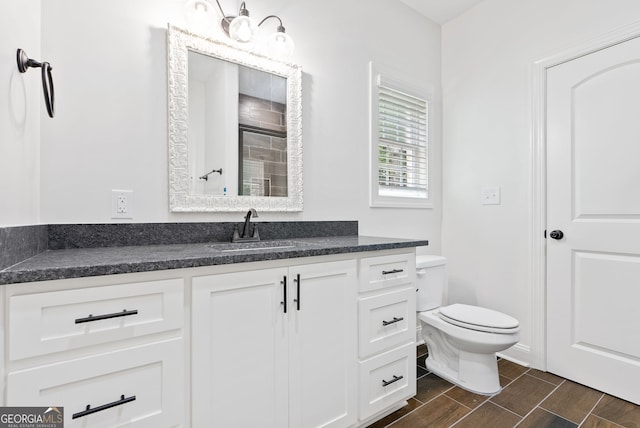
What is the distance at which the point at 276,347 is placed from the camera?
119 cm

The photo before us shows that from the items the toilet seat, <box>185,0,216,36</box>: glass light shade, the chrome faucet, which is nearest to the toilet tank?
the toilet seat

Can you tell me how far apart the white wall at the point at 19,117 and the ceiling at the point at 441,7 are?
2.37m

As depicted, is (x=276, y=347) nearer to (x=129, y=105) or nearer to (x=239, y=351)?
(x=239, y=351)

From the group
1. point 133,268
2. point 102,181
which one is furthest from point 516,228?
point 102,181

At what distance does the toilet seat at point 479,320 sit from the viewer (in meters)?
1.75

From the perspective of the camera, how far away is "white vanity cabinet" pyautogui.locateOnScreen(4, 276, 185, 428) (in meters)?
0.79

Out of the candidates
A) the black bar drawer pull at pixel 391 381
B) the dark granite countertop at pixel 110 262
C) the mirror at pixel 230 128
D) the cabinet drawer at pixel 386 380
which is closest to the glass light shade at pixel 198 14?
the mirror at pixel 230 128

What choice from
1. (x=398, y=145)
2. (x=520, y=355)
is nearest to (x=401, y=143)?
(x=398, y=145)

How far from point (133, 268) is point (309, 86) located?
1.48 meters

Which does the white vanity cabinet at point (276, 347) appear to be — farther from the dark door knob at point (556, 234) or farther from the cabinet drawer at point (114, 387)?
the dark door knob at point (556, 234)

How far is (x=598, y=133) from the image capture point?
1.85 m

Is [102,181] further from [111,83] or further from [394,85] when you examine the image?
[394,85]

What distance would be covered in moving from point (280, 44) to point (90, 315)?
1541 mm

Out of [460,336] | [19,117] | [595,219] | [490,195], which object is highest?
[19,117]
